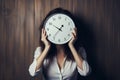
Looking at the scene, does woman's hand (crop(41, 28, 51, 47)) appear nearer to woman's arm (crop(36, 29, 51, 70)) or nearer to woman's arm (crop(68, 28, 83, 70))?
woman's arm (crop(36, 29, 51, 70))

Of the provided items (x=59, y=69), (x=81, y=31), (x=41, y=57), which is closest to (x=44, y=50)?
(x=41, y=57)

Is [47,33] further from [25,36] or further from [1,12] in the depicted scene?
[1,12]

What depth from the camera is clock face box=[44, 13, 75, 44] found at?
67.1 inches

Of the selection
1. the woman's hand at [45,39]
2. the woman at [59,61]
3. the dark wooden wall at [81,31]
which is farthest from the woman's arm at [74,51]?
the dark wooden wall at [81,31]

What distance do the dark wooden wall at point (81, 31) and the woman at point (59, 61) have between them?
0.27m

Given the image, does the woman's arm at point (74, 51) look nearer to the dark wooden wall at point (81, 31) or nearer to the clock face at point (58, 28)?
the clock face at point (58, 28)

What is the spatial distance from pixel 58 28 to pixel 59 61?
0.22 metres

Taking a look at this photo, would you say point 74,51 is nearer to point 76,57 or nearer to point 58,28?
point 76,57

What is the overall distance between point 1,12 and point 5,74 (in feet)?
1.55

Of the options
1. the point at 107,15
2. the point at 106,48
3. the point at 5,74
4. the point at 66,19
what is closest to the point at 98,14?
the point at 107,15

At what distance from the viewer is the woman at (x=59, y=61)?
5.49 feet

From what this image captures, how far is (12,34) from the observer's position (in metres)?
2.03

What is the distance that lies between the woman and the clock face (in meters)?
0.03

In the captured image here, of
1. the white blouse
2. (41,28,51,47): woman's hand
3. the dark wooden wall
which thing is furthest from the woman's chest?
the dark wooden wall
